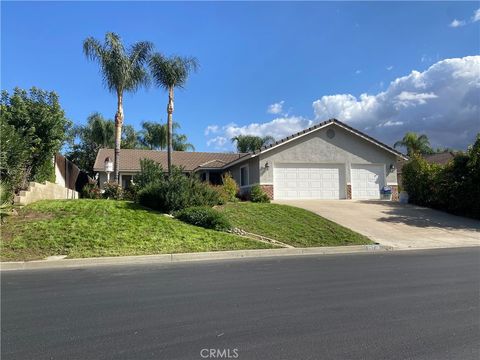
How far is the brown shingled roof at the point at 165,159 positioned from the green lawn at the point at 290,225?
13.6 m

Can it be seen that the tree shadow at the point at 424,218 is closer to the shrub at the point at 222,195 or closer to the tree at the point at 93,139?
the shrub at the point at 222,195

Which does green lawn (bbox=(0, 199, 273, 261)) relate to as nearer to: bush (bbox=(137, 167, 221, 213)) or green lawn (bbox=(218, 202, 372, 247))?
bush (bbox=(137, 167, 221, 213))

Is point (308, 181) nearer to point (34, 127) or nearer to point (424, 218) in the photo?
point (424, 218)

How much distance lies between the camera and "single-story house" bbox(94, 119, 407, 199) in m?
26.2

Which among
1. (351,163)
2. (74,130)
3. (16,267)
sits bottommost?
(16,267)

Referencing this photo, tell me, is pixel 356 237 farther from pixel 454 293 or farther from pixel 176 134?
pixel 176 134

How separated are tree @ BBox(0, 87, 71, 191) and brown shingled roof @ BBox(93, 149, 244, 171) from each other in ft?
44.0

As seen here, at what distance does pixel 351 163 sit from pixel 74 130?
33.1 metres

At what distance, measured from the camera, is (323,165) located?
2711 centimetres

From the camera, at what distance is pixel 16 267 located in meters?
11.2

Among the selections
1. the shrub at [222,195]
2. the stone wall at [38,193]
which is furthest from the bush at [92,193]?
the shrub at [222,195]

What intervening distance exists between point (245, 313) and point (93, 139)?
1766 inches

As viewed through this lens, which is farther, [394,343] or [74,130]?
[74,130]

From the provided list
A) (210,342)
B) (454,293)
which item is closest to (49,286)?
(210,342)
